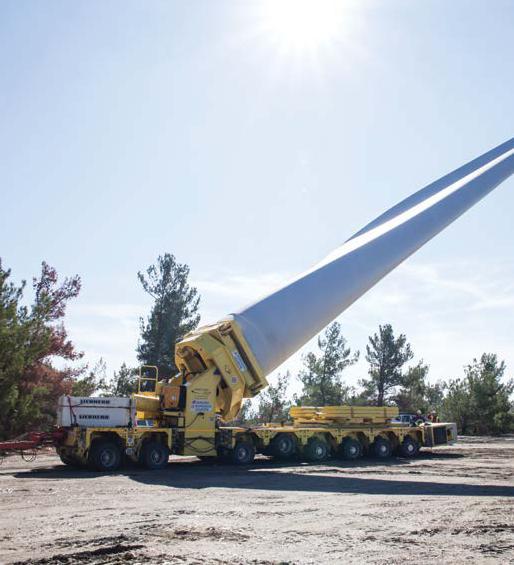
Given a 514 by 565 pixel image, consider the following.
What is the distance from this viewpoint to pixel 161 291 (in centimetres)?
4047

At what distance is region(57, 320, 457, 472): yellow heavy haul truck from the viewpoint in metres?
17.3

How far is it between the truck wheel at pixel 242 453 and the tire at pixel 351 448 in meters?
4.08

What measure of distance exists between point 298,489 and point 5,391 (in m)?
13.5

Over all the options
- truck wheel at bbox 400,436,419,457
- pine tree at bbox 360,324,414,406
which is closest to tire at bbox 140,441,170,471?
truck wheel at bbox 400,436,419,457

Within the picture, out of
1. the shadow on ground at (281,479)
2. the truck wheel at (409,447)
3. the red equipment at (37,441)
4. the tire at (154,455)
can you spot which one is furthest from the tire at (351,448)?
the red equipment at (37,441)

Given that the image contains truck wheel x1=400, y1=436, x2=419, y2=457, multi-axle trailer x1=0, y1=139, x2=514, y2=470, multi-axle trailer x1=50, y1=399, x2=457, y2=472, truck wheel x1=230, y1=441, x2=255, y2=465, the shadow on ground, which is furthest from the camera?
truck wheel x1=400, y1=436, x2=419, y2=457

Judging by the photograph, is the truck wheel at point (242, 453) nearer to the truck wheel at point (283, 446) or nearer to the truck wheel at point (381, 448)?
the truck wheel at point (283, 446)

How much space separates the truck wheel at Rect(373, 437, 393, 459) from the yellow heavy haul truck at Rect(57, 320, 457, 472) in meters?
2.21

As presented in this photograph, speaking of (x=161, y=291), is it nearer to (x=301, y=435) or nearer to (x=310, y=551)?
(x=301, y=435)

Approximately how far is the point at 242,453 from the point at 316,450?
313 cm

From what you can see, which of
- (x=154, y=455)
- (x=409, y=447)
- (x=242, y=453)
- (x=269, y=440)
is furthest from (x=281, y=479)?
(x=409, y=447)

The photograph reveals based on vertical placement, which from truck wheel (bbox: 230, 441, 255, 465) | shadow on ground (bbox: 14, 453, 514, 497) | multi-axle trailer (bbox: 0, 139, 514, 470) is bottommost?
shadow on ground (bbox: 14, 453, 514, 497)

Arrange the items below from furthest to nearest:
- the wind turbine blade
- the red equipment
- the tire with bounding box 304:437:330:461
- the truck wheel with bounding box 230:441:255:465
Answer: the tire with bounding box 304:437:330:461 → the truck wheel with bounding box 230:441:255:465 → the wind turbine blade → the red equipment

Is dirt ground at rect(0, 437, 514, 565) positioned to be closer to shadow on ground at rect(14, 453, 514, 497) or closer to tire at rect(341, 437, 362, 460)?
shadow on ground at rect(14, 453, 514, 497)
